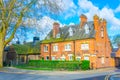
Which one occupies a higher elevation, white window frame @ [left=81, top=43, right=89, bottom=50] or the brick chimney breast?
the brick chimney breast

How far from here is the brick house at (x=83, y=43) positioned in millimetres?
50406

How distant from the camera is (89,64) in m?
45.4

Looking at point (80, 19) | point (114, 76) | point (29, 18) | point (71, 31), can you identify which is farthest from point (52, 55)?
point (114, 76)

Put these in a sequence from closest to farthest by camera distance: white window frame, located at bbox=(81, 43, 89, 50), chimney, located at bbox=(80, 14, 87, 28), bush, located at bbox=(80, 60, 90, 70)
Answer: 1. bush, located at bbox=(80, 60, 90, 70)
2. white window frame, located at bbox=(81, 43, 89, 50)
3. chimney, located at bbox=(80, 14, 87, 28)

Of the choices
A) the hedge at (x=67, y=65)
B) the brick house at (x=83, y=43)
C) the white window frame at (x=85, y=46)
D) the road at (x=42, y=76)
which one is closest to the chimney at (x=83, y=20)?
the brick house at (x=83, y=43)

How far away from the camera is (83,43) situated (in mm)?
51844

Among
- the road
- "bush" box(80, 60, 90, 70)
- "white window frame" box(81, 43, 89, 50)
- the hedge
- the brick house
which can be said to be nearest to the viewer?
the road

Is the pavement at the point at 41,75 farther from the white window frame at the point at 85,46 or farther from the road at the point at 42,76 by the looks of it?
the white window frame at the point at 85,46

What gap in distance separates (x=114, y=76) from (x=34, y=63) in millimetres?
43856

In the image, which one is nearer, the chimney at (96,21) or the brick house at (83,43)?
the brick house at (83,43)

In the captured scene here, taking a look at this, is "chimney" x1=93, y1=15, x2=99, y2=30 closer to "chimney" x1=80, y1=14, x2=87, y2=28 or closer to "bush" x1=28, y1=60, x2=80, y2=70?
"chimney" x1=80, y1=14, x2=87, y2=28

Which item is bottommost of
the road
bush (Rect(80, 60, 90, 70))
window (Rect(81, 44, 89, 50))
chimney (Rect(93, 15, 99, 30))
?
the road

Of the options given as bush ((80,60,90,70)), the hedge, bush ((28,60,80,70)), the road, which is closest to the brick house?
bush ((80,60,90,70))

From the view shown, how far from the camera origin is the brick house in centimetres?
5041
